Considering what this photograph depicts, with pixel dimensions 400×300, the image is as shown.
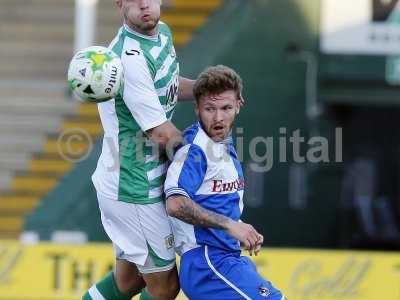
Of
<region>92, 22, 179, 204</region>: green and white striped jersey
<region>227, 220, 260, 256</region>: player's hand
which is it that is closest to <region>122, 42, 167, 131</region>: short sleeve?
<region>92, 22, 179, 204</region>: green and white striped jersey

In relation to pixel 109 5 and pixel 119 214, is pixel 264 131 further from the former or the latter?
pixel 119 214

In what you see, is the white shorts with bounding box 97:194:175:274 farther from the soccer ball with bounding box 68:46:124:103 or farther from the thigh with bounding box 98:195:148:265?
the soccer ball with bounding box 68:46:124:103

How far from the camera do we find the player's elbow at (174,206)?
218 inches

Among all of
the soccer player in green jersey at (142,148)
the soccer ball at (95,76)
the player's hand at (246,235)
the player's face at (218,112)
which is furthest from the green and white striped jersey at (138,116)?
the player's hand at (246,235)

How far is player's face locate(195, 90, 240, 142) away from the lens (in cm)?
561

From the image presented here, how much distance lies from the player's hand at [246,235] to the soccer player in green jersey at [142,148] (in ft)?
1.70

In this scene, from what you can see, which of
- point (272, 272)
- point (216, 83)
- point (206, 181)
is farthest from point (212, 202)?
point (272, 272)

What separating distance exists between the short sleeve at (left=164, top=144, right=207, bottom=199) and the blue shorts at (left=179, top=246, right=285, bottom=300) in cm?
31

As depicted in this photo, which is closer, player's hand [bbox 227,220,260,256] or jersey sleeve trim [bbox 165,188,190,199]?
player's hand [bbox 227,220,260,256]

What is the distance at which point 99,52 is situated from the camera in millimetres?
5660

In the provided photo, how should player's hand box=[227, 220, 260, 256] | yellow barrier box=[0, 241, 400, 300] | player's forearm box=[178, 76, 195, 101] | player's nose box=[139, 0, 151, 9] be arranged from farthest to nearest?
yellow barrier box=[0, 241, 400, 300] → player's forearm box=[178, 76, 195, 101] → player's nose box=[139, 0, 151, 9] → player's hand box=[227, 220, 260, 256]

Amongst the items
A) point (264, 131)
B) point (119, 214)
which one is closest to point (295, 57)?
point (264, 131)

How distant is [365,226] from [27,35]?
4.96m

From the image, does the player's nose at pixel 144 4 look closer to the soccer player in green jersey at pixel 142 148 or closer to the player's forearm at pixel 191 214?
the soccer player in green jersey at pixel 142 148
